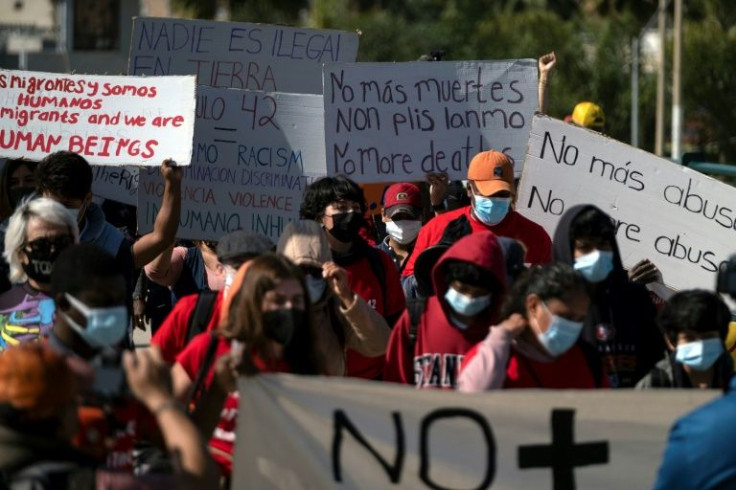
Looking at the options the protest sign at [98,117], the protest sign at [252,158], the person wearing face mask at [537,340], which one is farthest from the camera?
the protest sign at [252,158]

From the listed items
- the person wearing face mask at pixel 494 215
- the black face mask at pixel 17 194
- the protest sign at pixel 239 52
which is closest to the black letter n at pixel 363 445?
the person wearing face mask at pixel 494 215

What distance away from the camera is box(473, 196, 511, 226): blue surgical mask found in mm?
6820

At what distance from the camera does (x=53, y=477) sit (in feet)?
13.0

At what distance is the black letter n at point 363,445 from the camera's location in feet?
15.5

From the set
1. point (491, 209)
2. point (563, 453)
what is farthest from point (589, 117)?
point (563, 453)

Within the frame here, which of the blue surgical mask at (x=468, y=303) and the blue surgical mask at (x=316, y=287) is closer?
the blue surgical mask at (x=468, y=303)

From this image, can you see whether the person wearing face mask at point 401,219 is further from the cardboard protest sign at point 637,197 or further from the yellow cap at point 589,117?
the yellow cap at point 589,117

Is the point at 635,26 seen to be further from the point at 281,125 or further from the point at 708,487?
the point at 708,487

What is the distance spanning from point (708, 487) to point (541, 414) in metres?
0.83

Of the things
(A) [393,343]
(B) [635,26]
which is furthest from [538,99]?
(B) [635,26]

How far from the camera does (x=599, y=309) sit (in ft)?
18.7

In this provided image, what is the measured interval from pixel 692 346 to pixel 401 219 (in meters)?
2.94

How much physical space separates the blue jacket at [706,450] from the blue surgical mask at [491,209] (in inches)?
110

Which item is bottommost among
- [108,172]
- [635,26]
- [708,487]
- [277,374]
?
[708,487]
